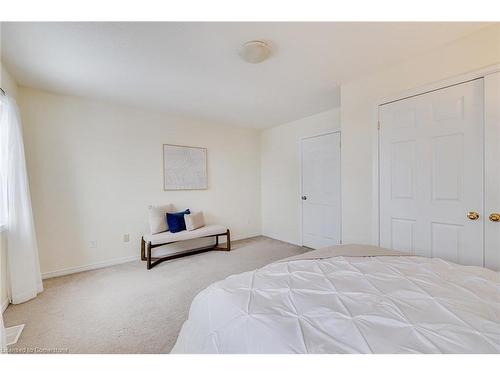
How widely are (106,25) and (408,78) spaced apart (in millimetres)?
2583

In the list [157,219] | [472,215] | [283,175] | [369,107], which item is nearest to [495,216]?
[472,215]

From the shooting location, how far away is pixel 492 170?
1629mm

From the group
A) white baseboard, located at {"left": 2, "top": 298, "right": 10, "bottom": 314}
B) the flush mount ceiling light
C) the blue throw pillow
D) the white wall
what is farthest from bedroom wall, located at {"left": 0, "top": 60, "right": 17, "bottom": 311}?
the white wall

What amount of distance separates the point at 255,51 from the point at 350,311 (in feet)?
6.27

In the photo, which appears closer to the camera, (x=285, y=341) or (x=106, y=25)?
(x=285, y=341)

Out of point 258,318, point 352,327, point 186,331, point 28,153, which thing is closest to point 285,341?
point 258,318

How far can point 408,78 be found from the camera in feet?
6.75

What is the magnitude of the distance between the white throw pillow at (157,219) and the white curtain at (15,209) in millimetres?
1278

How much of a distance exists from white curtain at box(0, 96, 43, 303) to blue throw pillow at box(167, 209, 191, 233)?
1.48 meters

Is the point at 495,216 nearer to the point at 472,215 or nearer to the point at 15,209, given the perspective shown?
the point at 472,215

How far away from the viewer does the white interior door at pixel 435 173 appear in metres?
1.72

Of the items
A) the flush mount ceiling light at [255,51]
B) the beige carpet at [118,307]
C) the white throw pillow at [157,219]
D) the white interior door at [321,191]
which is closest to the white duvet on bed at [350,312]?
the beige carpet at [118,307]
